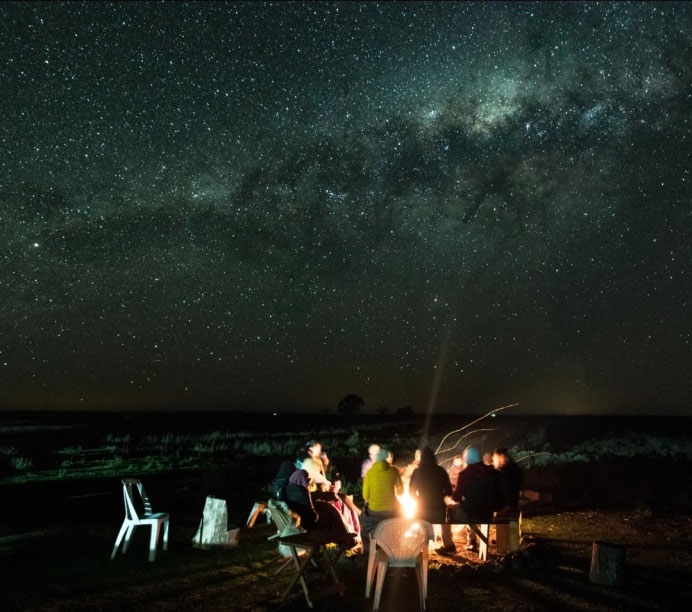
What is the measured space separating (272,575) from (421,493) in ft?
6.90

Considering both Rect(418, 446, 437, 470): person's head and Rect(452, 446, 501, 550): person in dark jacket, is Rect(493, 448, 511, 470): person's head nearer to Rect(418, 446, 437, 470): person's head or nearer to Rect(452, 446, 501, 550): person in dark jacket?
Rect(452, 446, 501, 550): person in dark jacket

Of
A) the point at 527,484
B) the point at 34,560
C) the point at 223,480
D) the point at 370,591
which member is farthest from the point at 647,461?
the point at 34,560

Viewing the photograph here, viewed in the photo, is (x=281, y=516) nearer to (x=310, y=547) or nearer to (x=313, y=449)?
(x=310, y=547)

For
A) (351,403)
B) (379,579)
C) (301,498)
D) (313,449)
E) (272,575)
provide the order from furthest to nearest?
1. (351,403)
2. (313,449)
3. (301,498)
4. (272,575)
5. (379,579)

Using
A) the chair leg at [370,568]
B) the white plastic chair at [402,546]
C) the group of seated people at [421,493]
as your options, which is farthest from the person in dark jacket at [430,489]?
the white plastic chair at [402,546]

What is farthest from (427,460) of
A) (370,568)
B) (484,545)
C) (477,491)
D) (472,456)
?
(370,568)

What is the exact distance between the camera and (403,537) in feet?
20.2

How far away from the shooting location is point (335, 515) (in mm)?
8805

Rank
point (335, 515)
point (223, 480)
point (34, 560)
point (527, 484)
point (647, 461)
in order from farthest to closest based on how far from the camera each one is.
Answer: point (647, 461) < point (223, 480) < point (527, 484) < point (335, 515) < point (34, 560)

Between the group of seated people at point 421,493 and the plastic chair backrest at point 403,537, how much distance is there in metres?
1.38

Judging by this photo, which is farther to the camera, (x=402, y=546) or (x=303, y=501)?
(x=303, y=501)

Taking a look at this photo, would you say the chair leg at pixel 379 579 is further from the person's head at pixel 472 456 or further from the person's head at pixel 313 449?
the person's head at pixel 313 449

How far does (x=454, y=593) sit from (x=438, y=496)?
151cm

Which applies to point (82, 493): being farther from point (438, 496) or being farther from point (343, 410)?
point (343, 410)
